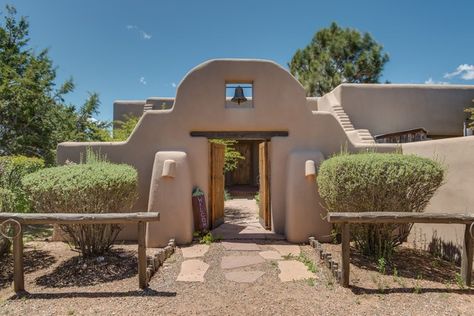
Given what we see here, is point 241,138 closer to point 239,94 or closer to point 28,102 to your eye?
point 239,94

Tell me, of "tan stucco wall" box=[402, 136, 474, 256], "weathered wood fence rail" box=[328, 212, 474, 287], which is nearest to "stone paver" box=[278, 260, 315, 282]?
"weathered wood fence rail" box=[328, 212, 474, 287]

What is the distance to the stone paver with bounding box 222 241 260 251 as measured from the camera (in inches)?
241

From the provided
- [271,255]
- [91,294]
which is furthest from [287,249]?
[91,294]

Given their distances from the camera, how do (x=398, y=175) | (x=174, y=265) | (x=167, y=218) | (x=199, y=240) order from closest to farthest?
(x=398, y=175)
(x=174, y=265)
(x=167, y=218)
(x=199, y=240)

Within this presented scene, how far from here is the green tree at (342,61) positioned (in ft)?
71.7

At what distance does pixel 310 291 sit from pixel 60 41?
15.0m

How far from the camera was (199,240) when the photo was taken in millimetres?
6672

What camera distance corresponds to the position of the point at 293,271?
4938 mm

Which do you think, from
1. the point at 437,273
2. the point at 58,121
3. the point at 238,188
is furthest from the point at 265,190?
the point at 58,121

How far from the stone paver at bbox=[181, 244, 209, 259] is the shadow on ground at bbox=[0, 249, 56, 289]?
101 inches

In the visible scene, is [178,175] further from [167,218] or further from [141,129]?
[141,129]

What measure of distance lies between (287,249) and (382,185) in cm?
245

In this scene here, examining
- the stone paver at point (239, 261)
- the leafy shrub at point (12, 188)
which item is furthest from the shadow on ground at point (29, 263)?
the stone paver at point (239, 261)

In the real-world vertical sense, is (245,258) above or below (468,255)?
below
